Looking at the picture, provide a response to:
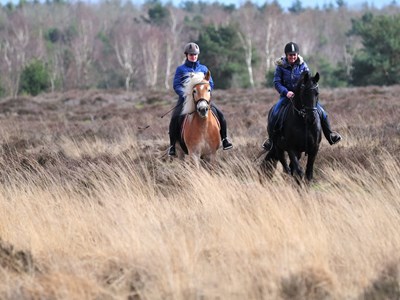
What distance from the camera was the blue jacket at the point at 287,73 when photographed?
9.41m

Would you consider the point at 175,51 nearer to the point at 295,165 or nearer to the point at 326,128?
the point at 326,128

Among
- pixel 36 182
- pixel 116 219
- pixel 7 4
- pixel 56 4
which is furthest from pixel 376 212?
pixel 56 4

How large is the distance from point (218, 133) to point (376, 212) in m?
4.01

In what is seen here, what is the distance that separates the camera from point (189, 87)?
9422 mm

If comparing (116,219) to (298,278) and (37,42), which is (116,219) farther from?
(37,42)

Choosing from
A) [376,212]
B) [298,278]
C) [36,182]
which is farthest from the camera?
[36,182]

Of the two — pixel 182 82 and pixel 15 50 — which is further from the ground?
pixel 182 82

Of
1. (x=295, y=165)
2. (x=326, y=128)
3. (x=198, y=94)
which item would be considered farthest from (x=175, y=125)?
(x=326, y=128)

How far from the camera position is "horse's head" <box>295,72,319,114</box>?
330 inches

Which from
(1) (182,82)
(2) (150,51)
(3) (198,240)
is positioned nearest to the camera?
(3) (198,240)

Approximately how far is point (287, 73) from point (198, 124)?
5.04 feet

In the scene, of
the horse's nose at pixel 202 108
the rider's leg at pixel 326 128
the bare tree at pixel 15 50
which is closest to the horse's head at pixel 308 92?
the rider's leg at pixel 326 128

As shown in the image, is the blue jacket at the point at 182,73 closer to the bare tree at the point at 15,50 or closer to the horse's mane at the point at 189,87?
the horse's mane at the point at 189,87

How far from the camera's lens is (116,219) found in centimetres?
624
